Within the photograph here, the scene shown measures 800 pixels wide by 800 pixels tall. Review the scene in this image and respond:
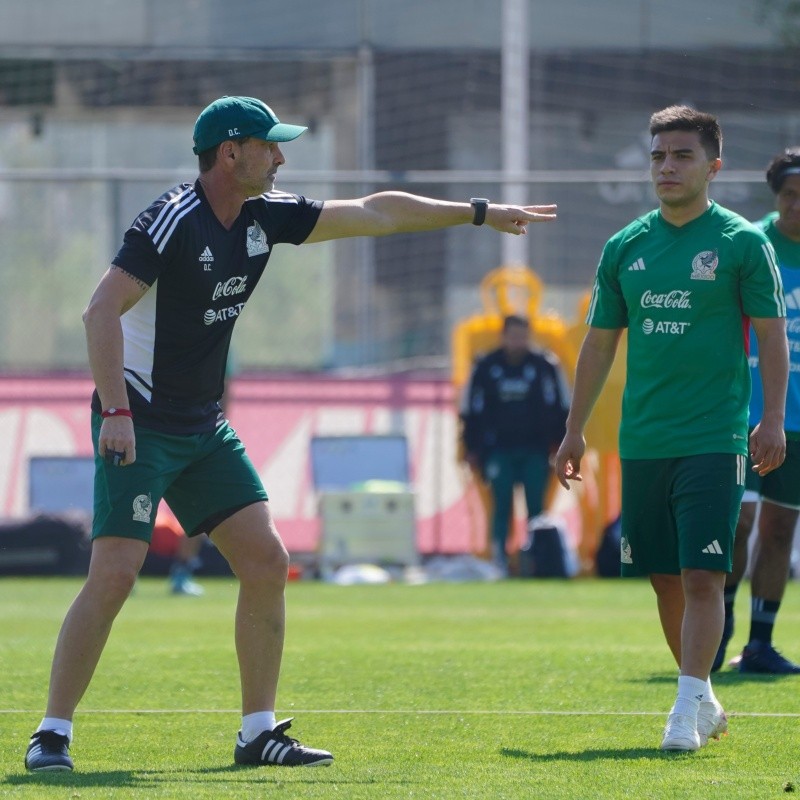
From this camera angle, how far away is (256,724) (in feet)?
16.5

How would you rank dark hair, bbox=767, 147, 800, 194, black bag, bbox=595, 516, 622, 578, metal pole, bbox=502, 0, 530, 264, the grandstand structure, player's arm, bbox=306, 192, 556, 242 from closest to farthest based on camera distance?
1. player's arm, bbox=306, 192, 556, 242
2. dark hair, bbox=767, 147, 800, 194
3. black bag, bbox=595, 516, 622, 578
4. metal pole, bbox=502, 0, 530, 264
5. the grandstand structure

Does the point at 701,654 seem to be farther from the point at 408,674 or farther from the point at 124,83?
the point at 124,83

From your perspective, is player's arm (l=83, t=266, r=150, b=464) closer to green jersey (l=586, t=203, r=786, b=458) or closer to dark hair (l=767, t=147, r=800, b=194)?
green jersey (l=586, t=203, r=786, b=458)

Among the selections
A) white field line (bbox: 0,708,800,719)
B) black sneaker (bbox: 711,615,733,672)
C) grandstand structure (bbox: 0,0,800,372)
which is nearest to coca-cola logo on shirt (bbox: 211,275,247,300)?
white field line (bbox: 0,708,800,719)

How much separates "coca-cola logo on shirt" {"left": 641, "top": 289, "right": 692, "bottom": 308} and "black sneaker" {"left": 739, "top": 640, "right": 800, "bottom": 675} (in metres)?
2.41

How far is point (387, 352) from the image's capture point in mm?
18359

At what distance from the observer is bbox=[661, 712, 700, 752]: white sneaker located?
502 centimetres

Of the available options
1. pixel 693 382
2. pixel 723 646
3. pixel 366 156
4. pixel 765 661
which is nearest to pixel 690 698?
pixel 693 382

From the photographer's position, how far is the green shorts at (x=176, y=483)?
16.4 ft

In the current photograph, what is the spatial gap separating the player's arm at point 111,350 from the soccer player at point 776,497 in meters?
3.21

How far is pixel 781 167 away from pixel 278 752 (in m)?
3.61

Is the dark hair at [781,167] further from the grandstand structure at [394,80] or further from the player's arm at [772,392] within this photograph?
the grandstand structure at [394,80]

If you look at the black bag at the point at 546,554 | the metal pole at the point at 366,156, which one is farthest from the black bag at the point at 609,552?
the metal pole at the point at 366,156

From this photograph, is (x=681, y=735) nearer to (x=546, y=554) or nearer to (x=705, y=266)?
(x=705, y=266)
